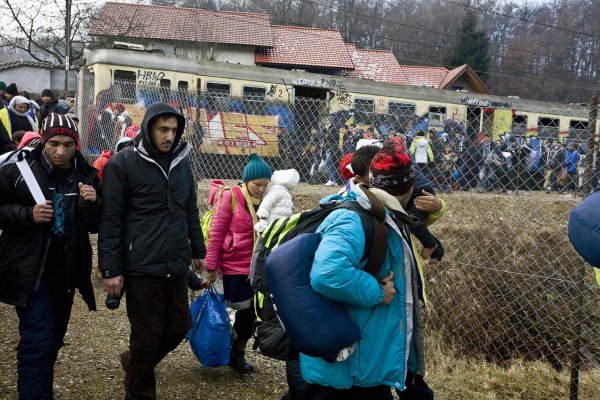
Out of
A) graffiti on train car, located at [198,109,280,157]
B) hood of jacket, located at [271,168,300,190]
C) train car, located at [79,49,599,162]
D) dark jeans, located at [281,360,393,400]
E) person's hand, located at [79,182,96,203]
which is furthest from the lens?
train car, located at [79,49,599,162]

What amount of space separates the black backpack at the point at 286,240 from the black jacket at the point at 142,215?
727 mm

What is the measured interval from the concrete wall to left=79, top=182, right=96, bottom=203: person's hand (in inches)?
1299

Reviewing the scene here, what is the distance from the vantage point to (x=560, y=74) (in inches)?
2630

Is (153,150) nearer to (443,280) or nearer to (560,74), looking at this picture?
(443,280)

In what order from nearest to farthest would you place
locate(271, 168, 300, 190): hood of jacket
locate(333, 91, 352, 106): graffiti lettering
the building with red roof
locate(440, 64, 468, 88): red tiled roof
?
locate(271, 168, 300, 190): hood of jacket → locate(333, 91, 352, 106): graffiti lettering → the building with red roof → locate(440, 64, 468, 88): red tiled roof

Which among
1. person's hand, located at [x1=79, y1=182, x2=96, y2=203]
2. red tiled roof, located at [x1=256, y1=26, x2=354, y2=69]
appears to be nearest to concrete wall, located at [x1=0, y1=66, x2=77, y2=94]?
red tiled roof, located at [x1=256, y1=26, x2=354, y2=69]

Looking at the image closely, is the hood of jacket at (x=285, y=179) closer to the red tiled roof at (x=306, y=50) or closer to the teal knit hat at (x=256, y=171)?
the teal knit hat at (x=256, y=171)

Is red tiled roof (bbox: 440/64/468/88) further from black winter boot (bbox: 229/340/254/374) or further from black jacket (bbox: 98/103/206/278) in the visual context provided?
black jacket (bbox: 98/103/206/278)

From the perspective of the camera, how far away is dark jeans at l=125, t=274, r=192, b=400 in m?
3.73

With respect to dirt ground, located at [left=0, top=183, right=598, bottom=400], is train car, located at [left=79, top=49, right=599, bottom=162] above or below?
above

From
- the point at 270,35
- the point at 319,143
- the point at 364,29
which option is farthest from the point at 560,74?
the point at 319,143

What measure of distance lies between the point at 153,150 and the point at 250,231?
3.95ft

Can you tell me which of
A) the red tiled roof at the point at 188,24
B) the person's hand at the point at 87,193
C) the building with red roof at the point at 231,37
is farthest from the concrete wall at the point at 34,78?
Answer: the person's hand at the point at 87,193

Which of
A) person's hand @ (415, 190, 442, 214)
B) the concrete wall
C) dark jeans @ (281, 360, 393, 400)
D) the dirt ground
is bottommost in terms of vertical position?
the concrete wall
